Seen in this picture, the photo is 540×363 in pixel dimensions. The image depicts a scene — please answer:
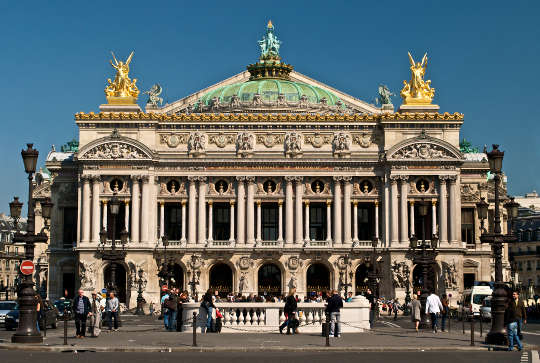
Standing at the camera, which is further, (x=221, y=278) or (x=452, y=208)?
(x=221, y=278)

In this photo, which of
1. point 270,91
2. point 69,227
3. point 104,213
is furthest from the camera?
point 270,91

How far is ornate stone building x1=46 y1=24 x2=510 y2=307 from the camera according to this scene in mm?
89875

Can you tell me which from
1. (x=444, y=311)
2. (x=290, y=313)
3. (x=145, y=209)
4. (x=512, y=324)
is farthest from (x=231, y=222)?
(x=512, y=324)

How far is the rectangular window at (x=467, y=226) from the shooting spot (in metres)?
96.4

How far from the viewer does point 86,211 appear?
295 ft

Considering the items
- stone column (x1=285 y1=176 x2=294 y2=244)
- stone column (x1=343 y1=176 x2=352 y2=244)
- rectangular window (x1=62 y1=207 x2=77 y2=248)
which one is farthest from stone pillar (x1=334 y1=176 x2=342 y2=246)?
rectangular window (x1=62 y1=207 x2=77 y2=248)

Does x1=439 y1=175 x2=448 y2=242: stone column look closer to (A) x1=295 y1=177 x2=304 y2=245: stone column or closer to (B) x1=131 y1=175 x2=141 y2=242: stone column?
(A) x1=295 y1=177 x2=304 y2=245: stone column

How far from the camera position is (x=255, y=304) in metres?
51.2

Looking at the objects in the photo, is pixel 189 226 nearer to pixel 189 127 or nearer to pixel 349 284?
pixel 189 127

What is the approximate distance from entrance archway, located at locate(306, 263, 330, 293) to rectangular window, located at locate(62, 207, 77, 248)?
2346 centimetres

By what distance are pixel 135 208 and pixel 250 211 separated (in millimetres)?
10778

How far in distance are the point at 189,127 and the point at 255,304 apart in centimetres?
4335

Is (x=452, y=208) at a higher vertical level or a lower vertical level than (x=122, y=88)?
lower

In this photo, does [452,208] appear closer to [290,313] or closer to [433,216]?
[433,216]
